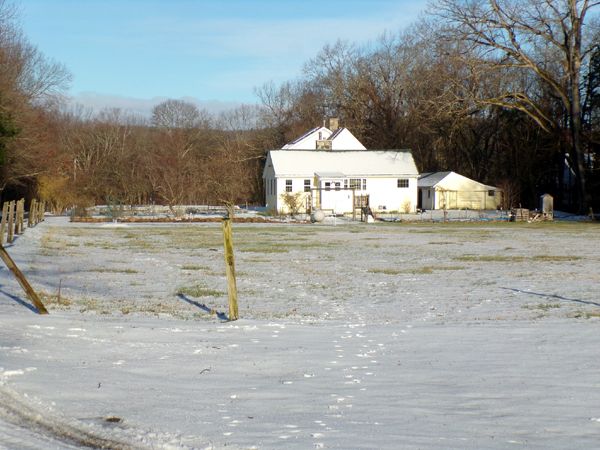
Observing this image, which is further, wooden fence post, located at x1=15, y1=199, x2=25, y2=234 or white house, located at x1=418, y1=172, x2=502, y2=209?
white house, located at x1=418, y1=172, x2=502, y2=209

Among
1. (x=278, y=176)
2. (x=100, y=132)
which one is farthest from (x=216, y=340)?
(x=100, y=132)

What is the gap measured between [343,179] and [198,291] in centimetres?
4432

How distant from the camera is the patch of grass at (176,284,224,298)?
606 inches

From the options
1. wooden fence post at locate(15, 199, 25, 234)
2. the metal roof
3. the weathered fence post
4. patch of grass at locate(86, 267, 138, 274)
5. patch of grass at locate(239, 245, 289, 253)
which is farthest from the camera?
the metal roof

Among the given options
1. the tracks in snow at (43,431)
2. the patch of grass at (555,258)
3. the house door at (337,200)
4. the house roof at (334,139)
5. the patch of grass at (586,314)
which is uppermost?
the house roof at (334,139)

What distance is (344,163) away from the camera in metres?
62.1

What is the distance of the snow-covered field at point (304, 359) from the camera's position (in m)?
6.47

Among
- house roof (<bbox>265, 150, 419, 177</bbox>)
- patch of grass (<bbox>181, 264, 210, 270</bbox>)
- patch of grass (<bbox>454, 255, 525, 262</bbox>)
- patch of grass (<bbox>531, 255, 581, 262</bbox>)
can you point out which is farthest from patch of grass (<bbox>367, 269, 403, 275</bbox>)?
house roof (<bbox>265, 150, 419, 177</bbox>)

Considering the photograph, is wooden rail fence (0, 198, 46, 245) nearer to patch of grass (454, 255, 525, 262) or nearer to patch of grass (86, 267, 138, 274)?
patch of grass (86, 267, 138, 274)

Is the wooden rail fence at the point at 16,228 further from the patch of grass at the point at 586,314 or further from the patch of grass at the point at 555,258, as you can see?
the patch of grass at the point at 555,258

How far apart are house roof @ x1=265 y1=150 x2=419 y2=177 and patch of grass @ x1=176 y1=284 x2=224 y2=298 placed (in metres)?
43.1

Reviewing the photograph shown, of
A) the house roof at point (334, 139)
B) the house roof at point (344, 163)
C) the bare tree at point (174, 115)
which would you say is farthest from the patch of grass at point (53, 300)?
the bare tree at point (174, 115)

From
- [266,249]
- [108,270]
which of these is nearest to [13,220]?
[266,249]

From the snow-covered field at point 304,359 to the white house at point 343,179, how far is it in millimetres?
38238
